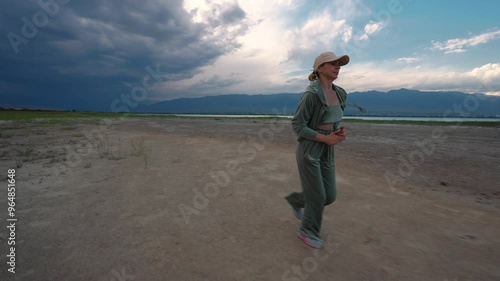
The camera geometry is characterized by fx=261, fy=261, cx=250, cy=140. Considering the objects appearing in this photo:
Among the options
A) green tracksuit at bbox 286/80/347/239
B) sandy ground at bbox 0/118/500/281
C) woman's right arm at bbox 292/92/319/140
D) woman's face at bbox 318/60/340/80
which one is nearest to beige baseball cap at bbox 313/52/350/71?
woman's face at bbox 318/60/340/80

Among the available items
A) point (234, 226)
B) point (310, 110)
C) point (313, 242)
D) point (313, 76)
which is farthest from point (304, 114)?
point (234, 226)

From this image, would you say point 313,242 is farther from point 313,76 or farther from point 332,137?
point 313,76

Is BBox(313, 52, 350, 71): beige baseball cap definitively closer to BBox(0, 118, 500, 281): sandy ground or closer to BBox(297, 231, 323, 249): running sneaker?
BBox(297, 231, 323, 249): running sneaker

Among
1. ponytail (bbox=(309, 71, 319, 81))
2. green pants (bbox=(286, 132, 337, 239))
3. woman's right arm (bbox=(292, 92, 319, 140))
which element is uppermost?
ponytail (bbox=(309, 71, 319, 81))

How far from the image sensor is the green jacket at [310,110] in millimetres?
2699

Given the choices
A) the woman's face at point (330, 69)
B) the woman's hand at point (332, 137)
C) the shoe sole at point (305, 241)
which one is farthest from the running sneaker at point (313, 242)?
the woman's face at point (330, 69)

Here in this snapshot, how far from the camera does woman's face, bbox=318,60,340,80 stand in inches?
108

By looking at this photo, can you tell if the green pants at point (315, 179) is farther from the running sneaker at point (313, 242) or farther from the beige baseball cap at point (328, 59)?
the beige baseball cap at point (328, 59)

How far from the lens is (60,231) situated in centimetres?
309

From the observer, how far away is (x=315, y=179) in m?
2.77

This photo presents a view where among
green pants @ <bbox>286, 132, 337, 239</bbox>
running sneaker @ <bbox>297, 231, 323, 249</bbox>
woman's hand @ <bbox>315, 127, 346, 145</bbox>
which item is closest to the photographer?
woman's hand @ <bbox>315, 127, 346, 145</bbox>

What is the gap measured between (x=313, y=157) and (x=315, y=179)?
23 centimetres

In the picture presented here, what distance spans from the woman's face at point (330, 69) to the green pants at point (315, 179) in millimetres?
727

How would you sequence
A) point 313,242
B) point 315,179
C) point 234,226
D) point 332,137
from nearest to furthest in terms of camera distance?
point 332,137 → point 315,179 → point 313,242 → point 234,226
